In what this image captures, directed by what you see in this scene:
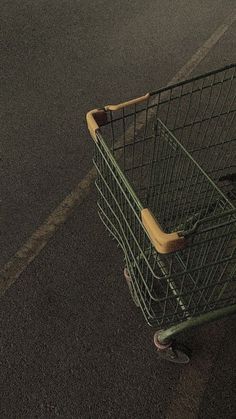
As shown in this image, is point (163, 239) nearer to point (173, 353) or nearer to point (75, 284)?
point (173, 353)

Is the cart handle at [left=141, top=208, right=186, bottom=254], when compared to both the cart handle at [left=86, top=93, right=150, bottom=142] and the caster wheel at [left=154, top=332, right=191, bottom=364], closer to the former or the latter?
the cart handle at [left=86, top=93, right=150, bottom=142]

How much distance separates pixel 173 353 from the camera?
225cm

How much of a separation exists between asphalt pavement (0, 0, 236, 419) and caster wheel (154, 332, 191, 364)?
48 mm

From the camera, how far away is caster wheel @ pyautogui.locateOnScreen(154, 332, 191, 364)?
2236 millimetres

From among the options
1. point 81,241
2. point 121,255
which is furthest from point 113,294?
point 81,241

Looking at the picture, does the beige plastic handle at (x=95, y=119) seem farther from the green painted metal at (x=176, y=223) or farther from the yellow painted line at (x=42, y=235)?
the yellow painted line at (x=42, y=235)

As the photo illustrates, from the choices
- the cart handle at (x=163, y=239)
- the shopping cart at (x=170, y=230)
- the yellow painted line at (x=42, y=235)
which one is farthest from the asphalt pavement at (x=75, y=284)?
the cart handle at (x=163, y=239)

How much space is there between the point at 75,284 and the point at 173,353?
775 millimetres

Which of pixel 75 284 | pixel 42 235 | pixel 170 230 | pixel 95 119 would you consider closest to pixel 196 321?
pixel 170 230

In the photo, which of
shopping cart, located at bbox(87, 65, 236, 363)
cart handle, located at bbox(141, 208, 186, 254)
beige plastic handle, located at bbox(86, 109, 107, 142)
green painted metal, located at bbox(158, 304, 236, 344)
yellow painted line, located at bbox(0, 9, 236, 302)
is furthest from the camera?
yellow painted line, located at bbox(0, 9, 236, 302)

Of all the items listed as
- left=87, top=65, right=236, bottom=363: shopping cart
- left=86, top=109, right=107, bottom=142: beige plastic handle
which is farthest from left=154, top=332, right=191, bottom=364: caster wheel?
left=86, top=109, right=107, bottom=142: beige plastic handle

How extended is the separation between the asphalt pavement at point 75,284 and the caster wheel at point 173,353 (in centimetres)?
5

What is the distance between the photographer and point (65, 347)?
2.37 m

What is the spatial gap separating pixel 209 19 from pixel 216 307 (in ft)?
17.2
